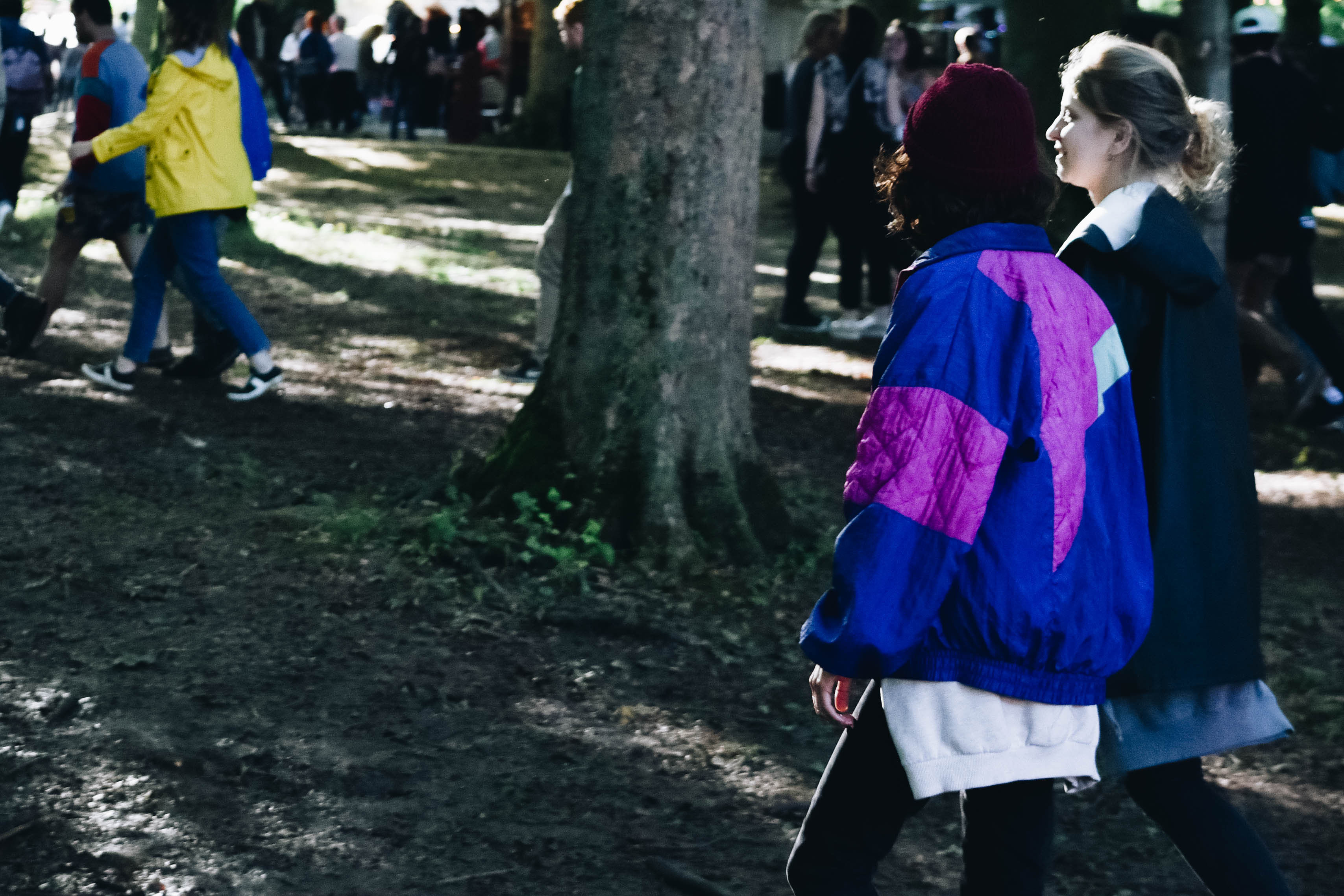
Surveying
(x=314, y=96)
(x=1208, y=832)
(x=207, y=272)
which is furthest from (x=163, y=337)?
(x=314, y=96)

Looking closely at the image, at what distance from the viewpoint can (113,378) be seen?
24.6 ft

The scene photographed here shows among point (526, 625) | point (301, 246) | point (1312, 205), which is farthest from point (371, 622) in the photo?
point (301, 246)

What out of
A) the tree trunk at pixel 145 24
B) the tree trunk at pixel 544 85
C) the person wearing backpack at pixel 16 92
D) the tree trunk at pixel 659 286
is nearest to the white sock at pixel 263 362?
the tree trunk at pixel 659 286

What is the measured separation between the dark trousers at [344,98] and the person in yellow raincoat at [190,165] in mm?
20050

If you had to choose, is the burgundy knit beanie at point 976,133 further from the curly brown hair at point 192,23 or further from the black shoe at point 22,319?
the black shoe at point 22,319

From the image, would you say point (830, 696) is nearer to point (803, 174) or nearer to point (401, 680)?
point (401, 680)

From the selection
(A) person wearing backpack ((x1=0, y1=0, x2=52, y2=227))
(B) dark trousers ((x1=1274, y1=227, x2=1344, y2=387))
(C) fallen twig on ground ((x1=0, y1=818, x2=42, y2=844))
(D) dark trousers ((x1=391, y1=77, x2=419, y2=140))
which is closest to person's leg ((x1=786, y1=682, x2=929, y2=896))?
(C) fallen twig on ground ((x1=0, y1=818, x2=42, y2=844))

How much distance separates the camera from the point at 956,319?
2.23 m

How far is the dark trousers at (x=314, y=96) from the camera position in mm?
26703

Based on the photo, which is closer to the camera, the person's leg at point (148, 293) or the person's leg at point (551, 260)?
the person's leg at point (148, 293)

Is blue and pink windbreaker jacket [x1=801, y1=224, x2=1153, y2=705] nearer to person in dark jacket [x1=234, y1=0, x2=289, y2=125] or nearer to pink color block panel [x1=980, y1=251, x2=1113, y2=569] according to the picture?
pink color block panel [x1=980, y1=251, x2=1113, y2=569]

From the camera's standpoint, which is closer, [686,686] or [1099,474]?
[1099,474]

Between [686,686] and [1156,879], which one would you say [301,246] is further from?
[1156,879]

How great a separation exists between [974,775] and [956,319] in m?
0.66
